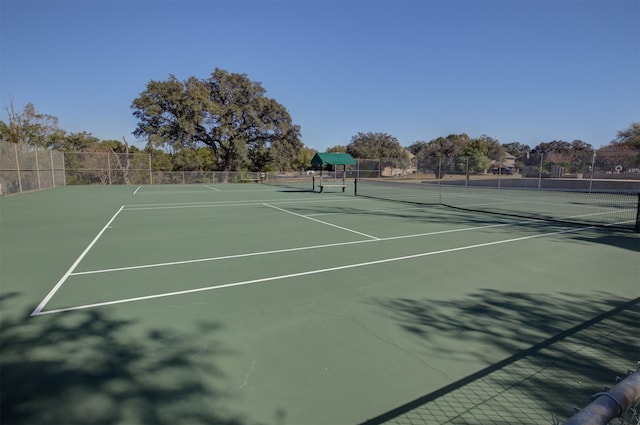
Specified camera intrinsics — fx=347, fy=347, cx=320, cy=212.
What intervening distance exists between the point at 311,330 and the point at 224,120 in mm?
40382

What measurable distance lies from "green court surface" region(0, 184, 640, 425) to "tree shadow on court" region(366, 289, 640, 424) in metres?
0.02

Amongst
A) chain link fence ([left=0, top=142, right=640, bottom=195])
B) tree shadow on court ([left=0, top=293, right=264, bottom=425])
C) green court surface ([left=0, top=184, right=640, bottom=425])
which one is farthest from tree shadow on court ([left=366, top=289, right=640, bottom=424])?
chain link fence ([left=0, top=142, right=640, bottom=195])

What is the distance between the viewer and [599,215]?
14.0 meters

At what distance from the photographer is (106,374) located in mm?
3164

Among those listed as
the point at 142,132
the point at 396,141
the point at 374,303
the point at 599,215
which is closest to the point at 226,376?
the point at 374,303

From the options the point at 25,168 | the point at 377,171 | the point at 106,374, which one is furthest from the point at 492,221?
the point at 377,171

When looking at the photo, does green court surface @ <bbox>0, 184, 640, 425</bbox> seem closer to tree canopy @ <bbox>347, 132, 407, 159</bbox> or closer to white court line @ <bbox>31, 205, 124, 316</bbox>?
white court line @ <bbox>31, 205, 124, 316</bbox>

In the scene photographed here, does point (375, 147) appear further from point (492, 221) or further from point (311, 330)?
point (311, 330)

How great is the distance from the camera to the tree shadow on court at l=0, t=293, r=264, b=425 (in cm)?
268

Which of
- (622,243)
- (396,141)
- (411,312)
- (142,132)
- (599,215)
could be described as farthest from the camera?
(396,141)

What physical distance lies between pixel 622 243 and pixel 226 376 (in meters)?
10.2

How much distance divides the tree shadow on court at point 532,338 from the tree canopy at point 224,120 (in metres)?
39.2

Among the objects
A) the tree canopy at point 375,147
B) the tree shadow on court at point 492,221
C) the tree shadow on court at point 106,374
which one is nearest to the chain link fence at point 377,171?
the tree shadow on court at point 492,221

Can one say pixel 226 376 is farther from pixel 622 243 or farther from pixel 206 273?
pixel 622 243
